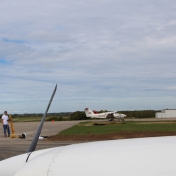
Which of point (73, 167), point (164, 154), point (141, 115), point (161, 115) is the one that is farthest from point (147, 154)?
point (141, 115)

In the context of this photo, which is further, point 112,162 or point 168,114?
point 168,114

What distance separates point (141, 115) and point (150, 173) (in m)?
87.0

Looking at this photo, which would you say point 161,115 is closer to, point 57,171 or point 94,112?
point 94,112

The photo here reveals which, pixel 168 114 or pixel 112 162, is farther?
pixel 168 114

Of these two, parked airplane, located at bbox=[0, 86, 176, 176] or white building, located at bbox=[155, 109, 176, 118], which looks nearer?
parked airplane, located at bbox=[0, 86, 176, 176]

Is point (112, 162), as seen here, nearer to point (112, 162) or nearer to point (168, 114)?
point (112, 162)

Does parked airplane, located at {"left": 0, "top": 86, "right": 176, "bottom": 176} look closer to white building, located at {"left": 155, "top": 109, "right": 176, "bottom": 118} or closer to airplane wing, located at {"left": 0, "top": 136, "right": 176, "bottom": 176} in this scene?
airplane wing, located at {"left": 0, "top": 136, "right": 176, "bottom": 176}

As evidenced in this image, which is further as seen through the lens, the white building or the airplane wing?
the white building

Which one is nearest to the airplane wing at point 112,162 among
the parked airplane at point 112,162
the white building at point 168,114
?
the parked airplane at point 112,162

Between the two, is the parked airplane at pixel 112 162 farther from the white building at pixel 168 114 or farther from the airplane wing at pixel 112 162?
the white building at pixel 168 114

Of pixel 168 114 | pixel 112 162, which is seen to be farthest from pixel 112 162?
pixel 168 114

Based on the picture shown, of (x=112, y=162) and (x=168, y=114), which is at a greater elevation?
(x=168, y=114)

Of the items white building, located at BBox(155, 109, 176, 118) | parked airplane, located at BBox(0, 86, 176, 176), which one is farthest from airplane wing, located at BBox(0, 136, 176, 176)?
white building, located at BBox(155, 109, 176, 118)

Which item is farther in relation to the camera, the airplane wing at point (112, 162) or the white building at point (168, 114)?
the white building at point (168, 114)
